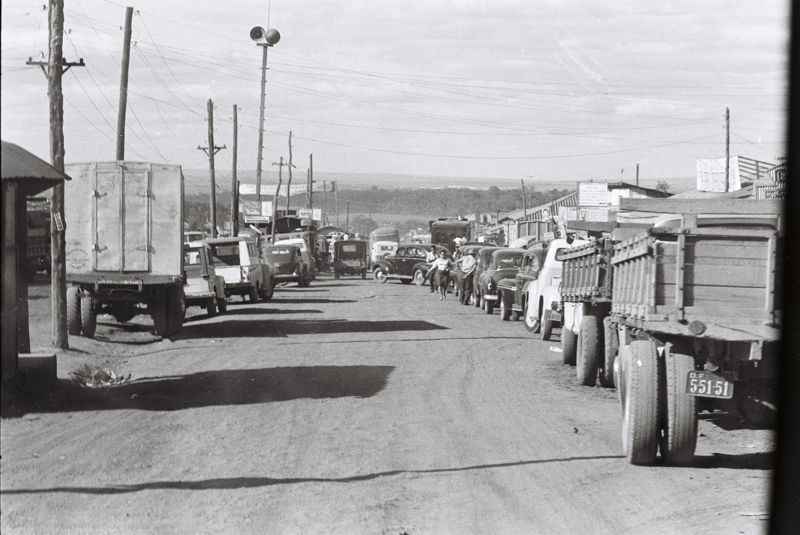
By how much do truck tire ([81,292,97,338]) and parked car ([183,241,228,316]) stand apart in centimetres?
488

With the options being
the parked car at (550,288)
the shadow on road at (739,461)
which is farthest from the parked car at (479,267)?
the shadow on road at (739,461)

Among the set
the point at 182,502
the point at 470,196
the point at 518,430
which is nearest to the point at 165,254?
the point at 518,430

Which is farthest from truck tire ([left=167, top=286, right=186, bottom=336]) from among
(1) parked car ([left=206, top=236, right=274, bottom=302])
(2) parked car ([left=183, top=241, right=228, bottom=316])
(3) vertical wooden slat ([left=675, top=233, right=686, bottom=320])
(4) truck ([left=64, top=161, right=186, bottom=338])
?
(3) vertical wooden slat ([left=675, top=233, right=686, bottom=320])

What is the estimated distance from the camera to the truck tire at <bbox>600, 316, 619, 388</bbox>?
44.7 feet

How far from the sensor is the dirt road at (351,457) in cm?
718

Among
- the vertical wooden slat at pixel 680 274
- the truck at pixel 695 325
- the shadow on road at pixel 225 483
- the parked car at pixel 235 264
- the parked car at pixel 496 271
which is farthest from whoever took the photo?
the parked car at pixel 235 264

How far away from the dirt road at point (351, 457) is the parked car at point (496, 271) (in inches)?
495

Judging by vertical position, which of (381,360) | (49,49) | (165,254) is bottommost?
(381,360)

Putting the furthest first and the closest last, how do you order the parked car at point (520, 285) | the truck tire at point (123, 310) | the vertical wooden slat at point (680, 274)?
the parked car at point (520, 285) < the truck tire at point (123, 310) < the vertical wooden slat at point (680, 274)

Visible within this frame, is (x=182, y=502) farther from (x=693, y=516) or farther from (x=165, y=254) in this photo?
(x=165, y=254)

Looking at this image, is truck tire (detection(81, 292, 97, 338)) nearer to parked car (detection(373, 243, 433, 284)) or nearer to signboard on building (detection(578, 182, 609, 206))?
parked car (detection(373, 243, 433, 284))

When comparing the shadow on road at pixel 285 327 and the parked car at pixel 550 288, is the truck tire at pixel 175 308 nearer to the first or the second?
the shadow on road at pixel 285 327

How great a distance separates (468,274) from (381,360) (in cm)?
1794

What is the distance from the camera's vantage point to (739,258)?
8.73m
